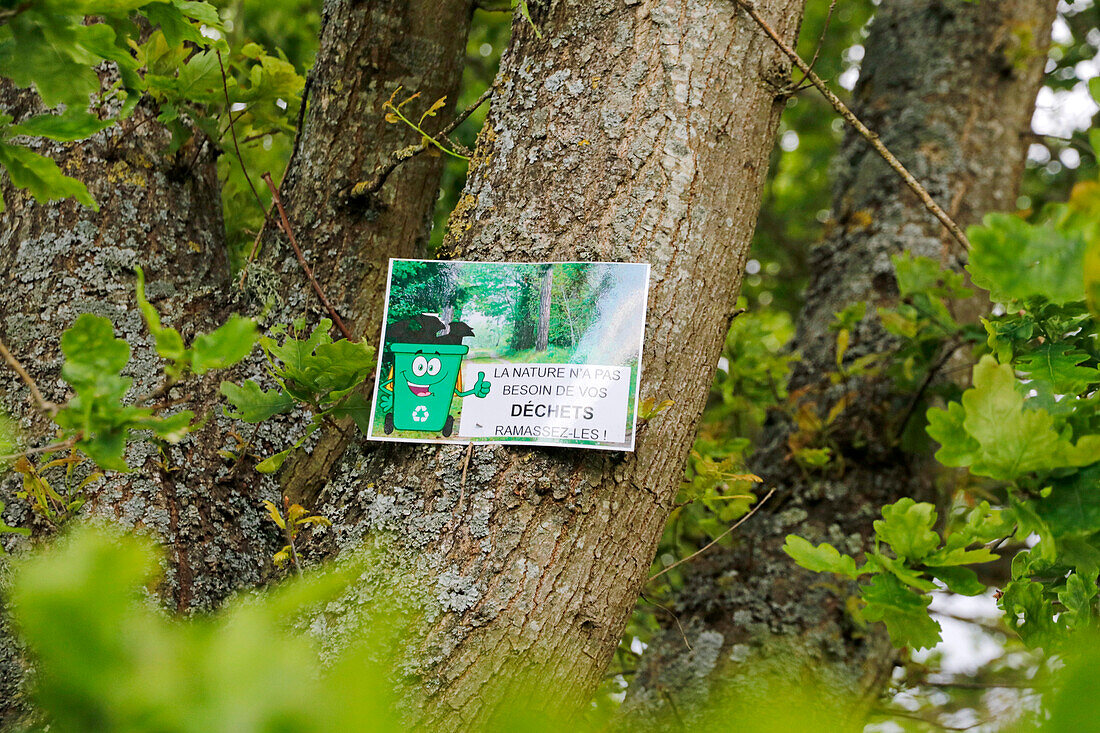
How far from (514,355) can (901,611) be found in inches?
24.7

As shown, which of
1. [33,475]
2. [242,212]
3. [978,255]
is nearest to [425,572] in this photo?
[33,475]

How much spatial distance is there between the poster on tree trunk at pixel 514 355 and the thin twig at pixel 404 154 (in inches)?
9.1

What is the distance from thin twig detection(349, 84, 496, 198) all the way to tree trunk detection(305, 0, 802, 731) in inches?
1.5

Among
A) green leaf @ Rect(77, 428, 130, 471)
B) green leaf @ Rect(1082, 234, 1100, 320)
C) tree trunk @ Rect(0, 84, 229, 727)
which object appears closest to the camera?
green leaf @ Rect(1082, 234, 1100, 320)

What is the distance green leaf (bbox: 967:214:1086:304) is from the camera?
639mm

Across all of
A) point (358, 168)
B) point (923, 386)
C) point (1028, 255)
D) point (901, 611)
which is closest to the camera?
point (1028, 255)

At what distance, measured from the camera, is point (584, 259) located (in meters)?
1.17

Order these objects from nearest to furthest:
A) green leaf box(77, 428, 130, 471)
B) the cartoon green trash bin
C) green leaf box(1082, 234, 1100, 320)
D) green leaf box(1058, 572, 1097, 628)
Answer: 1. green leaf box(1082, 234, 1100, 320)
2. green leaf box(77, 428, 130, 471)
3. green leaf box(1058, 572, 1097, 628)
4. the cartoon green trash bin

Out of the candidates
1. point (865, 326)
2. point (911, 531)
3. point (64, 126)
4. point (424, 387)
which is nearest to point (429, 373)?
point (424, 387)

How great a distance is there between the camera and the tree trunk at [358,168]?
154 cm

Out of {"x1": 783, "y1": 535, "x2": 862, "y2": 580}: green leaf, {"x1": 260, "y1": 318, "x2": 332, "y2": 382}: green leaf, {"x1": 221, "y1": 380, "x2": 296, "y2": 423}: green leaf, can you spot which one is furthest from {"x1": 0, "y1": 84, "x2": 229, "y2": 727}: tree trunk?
{"x1": 783, "y1": 535, "x2": 862, "y2": 580}: green leaf

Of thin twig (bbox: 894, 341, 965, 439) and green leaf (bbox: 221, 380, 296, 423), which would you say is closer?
green leaf (bbox: 221, 380, 296, 423)

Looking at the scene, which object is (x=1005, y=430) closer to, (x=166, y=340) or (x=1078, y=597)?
(x=1078, y=597)

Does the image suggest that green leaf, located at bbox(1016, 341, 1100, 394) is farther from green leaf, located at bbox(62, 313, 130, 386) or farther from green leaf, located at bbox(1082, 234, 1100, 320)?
green leaf, located at bbox(62, 313, 130, 386)
